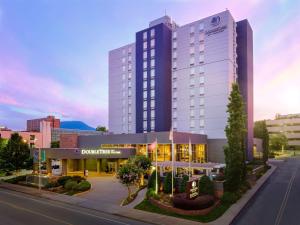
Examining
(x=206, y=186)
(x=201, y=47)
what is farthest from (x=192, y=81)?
(x=206, y=186)

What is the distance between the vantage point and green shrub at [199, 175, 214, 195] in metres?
34.7

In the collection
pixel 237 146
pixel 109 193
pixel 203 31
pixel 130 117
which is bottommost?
pixel 109 193

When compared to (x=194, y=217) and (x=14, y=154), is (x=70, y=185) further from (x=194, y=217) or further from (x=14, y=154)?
(x=14, y=154)

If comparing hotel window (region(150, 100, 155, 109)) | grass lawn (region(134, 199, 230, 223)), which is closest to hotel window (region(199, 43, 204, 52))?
hotel window (region(150, 100, 155, 109))

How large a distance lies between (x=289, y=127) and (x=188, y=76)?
431 ft

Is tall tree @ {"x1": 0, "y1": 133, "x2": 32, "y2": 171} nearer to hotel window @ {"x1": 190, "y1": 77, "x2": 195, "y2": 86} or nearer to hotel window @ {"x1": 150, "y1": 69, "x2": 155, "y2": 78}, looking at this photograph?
hotel window @ {"x1": 150, "y1": 69, "x2": 155, "y2": 78}

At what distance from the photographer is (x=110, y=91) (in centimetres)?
10238

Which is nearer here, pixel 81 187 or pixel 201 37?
pixel 81 187

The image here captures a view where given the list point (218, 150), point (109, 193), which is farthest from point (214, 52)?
point (109, 193)

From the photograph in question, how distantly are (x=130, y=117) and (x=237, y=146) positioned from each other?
187ft

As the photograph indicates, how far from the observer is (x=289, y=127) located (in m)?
188

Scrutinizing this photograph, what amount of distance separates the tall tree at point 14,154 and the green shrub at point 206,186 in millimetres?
44210

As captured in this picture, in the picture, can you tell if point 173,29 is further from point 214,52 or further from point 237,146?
point 237,146

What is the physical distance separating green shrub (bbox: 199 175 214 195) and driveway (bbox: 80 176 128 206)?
32.8ft
